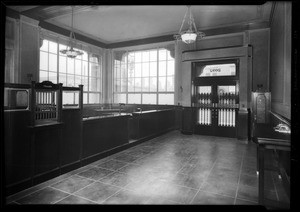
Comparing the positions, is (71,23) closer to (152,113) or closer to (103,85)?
(103,85)

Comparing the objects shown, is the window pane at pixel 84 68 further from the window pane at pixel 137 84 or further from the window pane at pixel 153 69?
the window pane at pixel 153 69

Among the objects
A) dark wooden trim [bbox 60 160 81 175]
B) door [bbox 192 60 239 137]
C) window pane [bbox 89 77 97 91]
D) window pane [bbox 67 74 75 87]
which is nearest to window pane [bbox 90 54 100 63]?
window pane [bbox 89 77 97 91]

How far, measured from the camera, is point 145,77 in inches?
385

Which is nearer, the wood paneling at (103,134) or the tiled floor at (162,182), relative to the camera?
the tiled floor at (162,182)

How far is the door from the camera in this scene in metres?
7.01

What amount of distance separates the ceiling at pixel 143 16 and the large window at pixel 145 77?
123 centimetres

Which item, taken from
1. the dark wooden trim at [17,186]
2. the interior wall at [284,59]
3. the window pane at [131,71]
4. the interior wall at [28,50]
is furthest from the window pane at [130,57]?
the dark wooden trim at [17,186]

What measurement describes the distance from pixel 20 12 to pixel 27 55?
51.6 inches

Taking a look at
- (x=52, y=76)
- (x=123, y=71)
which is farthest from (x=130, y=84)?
(x=52, y=76)

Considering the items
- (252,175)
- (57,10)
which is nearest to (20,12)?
(57,10)

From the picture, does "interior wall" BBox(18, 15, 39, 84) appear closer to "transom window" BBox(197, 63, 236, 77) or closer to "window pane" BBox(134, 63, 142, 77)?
"window pane" BBox(134, 63, 142, 77)

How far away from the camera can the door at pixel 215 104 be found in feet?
23.0

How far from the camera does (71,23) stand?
7699 millimetres

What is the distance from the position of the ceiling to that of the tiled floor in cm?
434
